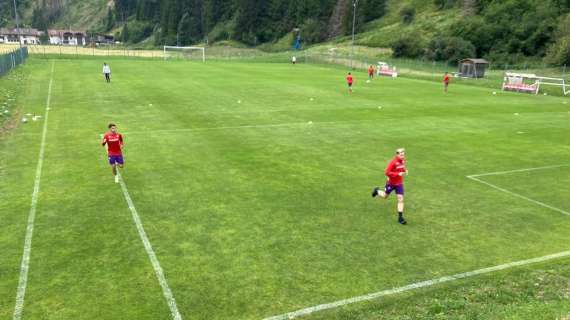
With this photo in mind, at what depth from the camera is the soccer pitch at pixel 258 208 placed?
880cm

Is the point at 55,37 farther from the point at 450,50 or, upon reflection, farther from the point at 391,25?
the point at 450,50

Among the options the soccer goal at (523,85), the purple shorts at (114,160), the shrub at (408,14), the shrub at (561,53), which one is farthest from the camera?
the shrub at (408,14)

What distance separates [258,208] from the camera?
12930 mm

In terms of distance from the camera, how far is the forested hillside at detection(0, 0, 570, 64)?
83312 mm

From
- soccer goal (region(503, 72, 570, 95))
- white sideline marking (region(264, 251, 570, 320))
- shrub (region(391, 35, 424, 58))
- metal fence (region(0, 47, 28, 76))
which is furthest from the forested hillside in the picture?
metal fence (region(0, 47, 28, 76))

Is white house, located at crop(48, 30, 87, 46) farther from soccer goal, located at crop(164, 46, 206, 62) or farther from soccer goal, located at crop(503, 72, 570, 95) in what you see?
soccer goal, located at crop(503, 72, 570, 95)

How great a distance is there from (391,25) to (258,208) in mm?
125205

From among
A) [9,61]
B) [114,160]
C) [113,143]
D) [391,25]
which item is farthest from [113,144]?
[391,25]

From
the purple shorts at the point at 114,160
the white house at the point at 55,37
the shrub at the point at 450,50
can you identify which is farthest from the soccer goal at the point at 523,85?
the white house at the point at 55,37

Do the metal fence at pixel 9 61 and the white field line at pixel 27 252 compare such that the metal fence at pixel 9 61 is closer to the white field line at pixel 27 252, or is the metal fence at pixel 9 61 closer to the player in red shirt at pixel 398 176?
the white field line at pixel 27 252

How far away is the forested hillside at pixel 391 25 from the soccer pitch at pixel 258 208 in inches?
2315

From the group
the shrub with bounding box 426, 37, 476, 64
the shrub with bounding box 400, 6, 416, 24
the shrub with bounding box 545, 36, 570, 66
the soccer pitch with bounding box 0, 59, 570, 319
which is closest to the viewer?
the soccer pitch with bounding box 0, 59, 570, 319

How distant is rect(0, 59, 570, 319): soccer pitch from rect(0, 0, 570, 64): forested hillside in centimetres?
5880

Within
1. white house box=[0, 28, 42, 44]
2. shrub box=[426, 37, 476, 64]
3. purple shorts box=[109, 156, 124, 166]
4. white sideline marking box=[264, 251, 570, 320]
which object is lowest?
white sideline marking box=[264, 251, 570, 320]
